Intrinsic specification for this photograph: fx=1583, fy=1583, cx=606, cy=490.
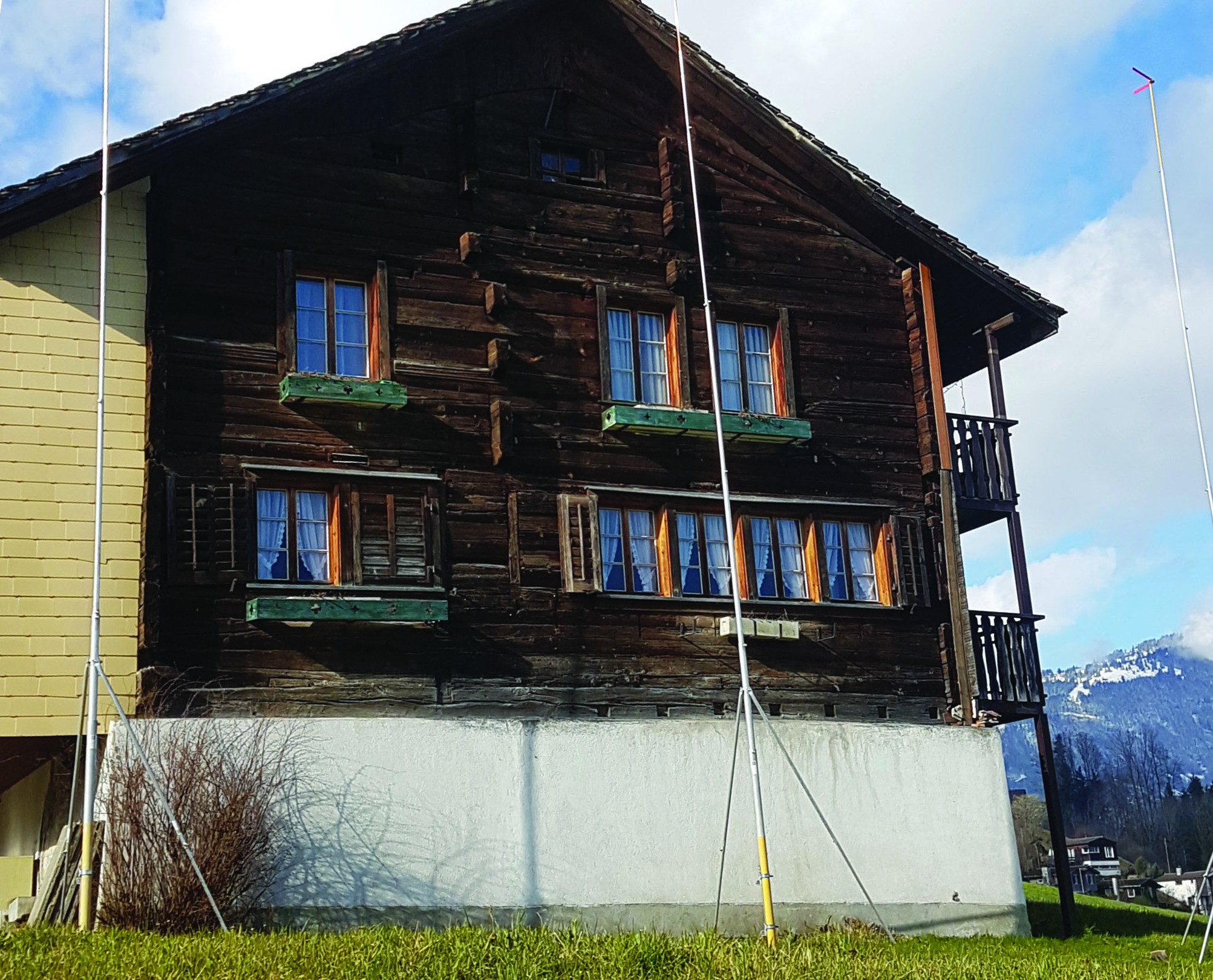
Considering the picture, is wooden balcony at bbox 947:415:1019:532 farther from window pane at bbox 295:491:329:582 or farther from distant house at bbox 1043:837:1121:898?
distant house at bbox 1043:837:1121:898

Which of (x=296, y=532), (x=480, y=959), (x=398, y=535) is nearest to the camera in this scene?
(x=480, y=959)

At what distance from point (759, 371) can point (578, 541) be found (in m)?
4.06

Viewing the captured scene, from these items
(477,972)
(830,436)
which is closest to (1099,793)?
(830,436)

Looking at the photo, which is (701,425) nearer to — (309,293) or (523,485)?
(523,485)

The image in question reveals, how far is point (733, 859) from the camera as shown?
1992 cm

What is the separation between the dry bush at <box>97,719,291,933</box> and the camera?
16.4m

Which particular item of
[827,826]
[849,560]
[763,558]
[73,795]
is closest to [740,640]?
[827,826]

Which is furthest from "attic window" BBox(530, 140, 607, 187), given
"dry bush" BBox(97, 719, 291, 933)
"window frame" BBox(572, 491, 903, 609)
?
"dry bush" BBox(97, 719, 291, 933)

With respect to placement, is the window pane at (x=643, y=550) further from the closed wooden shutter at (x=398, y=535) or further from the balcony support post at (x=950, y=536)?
the balcony support post at (x=950, y=536)

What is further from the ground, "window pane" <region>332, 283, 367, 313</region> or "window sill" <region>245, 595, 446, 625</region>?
"window pane" <region>332, 283, 367, 313</region>

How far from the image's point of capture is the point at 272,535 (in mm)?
18984

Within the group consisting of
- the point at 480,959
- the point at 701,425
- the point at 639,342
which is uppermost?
the point at 639,342

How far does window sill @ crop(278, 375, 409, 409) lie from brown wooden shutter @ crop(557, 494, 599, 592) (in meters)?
2.53

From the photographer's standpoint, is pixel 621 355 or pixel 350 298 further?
pixel 621 355
